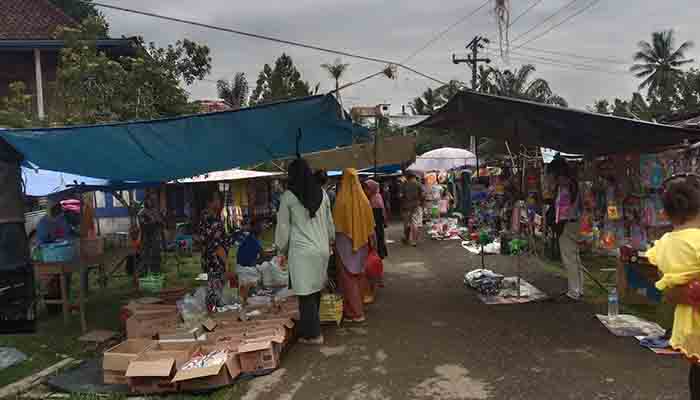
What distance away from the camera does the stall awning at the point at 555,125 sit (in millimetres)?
5320

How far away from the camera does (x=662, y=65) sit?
4219 centimetres

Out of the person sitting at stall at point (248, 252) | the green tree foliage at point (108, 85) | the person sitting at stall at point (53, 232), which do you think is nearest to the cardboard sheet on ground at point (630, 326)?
the person sitting at stall at point (248, 252)

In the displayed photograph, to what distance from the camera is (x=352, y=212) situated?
602 centimetres

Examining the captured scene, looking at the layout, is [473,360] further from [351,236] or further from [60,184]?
[60,184]

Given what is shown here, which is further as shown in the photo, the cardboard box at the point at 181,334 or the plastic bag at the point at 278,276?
the plastic bag at the point at 278,276

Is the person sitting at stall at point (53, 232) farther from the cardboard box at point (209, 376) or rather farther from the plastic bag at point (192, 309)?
the cardboard box at point (209, 376)

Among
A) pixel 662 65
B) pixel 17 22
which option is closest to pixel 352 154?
pixel 17 22

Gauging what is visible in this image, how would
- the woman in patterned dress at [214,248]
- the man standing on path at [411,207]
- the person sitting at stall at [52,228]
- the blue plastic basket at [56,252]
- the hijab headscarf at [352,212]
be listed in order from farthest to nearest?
1. the man standing on path at [411,207]
2. the person sitting at stall at [52,228]
3. the woman in patterned dress at [214,248]
4. the blue plastic basket at [56,252]
5. the hijab headscarf at [352,212]

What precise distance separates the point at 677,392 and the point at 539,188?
229 inches

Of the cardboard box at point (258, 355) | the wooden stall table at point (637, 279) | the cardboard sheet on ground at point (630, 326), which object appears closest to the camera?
the cardboard box at point (258, 355)

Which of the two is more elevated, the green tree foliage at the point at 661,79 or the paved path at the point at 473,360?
the green tree foliage at the point at 661,79

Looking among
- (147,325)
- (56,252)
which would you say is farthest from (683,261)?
(56,252)

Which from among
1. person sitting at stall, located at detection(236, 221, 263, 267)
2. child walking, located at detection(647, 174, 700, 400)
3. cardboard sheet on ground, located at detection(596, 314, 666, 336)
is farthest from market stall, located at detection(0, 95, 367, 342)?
cardboard sheet on ground, located at detection(596, 314, 666, 336)

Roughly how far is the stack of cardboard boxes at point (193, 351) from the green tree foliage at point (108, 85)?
803 cm
